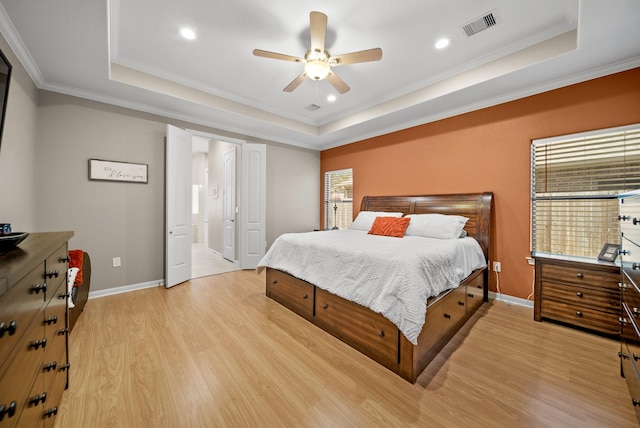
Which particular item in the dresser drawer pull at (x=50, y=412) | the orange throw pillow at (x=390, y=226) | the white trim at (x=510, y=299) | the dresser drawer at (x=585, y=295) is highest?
the orange throw pillow at (x=390, y=226)

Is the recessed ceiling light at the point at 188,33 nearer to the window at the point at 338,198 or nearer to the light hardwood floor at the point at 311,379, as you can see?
the light hardwood floor at the point at 311,379

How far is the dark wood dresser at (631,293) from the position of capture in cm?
137

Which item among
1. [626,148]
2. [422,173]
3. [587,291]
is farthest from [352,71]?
[587,291]

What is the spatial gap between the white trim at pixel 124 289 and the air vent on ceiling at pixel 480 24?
489 cm

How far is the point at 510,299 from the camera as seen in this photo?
3121 mm

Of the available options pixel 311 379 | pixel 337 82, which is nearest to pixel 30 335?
pixel 311 379

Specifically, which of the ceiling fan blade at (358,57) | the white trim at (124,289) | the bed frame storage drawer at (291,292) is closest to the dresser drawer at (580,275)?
the bed frame storage drawer at (291,292)

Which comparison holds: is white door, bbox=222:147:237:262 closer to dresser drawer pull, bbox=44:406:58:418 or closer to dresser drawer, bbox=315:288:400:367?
dresser drawer, bbox=315:288:400:367

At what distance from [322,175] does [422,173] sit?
249 cm

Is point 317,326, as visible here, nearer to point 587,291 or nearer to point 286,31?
point 587,291

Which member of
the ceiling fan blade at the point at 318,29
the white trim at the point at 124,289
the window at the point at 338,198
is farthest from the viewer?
the window at the point at 338,198

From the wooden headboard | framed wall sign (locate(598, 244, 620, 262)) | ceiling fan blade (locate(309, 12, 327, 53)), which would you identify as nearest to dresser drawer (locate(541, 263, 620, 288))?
framed wall sign (locate(598, 244, 620, 262))

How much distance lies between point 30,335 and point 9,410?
1.00 ft

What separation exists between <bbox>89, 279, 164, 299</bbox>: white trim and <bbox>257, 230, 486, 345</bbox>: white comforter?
2078 millimetres
